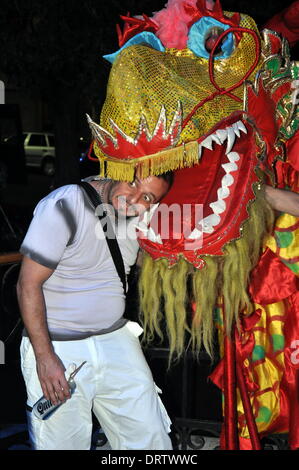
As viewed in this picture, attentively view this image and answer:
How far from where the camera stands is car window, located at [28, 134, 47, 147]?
970 inches

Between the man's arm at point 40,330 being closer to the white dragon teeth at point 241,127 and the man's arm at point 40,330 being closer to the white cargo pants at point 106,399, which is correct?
the white cargo pants at point 106,399

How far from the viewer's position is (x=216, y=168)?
2846mm

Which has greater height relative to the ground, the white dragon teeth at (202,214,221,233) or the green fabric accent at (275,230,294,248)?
the white dragon teeth at (202,214,221,233)

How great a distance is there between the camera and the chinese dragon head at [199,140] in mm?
2459

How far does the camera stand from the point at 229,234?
265cm

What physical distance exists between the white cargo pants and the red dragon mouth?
0.37 m

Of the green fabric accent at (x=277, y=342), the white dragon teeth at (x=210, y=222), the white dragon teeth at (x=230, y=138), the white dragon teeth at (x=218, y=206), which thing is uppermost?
the white dragon teeth at (x=230, y=138)

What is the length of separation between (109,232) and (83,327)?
376 mm

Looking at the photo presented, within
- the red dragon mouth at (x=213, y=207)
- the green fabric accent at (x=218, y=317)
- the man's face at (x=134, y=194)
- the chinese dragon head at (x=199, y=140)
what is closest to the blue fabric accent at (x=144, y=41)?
the chinese dragon head at (x=199, y=140)

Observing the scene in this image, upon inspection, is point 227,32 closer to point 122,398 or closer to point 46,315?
point 46,315

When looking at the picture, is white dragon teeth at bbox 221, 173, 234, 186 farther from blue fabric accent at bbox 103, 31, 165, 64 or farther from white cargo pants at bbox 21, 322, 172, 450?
white cargo pants at bbox 21, 322, 172, 450

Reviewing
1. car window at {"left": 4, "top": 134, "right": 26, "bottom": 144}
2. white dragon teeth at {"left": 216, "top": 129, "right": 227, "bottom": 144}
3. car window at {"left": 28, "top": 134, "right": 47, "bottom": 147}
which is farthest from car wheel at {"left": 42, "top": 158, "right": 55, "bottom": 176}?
white dragon teeth at {"left": 216, "top": 129, "right": 227, "bottom": 144}
